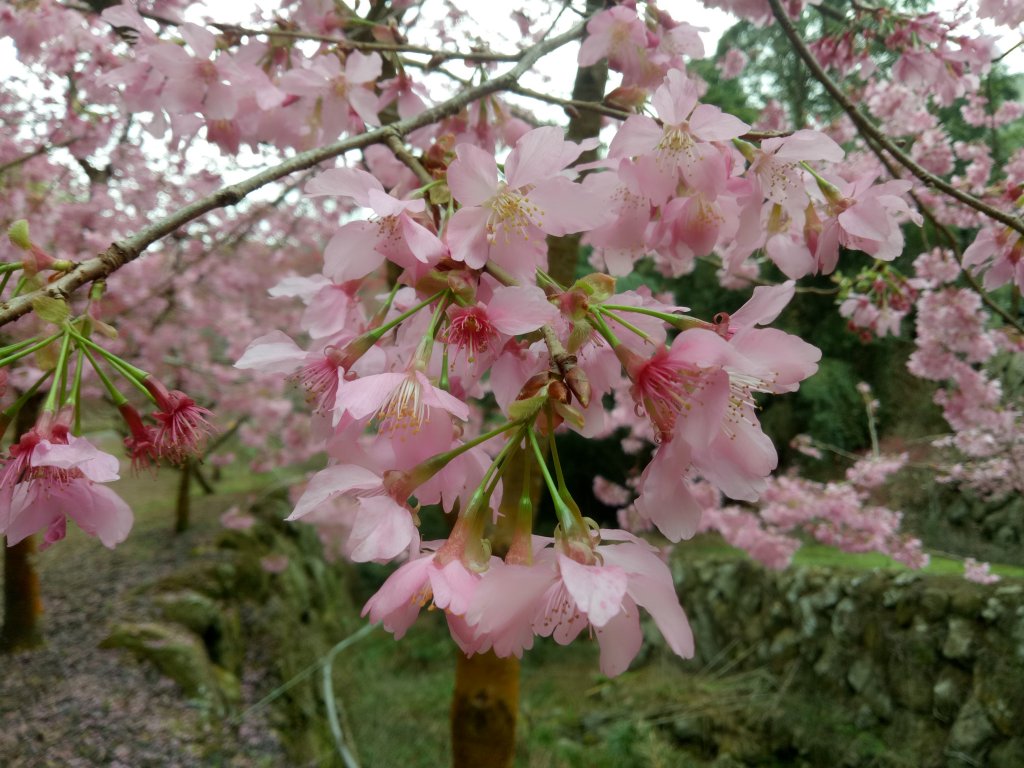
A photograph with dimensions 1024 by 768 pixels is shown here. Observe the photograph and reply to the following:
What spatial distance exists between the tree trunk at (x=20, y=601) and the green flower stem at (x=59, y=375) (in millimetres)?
2826

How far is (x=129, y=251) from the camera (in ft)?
1.80

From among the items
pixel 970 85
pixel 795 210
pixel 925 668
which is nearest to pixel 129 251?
pixel 795 210

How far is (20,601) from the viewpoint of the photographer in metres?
2.85

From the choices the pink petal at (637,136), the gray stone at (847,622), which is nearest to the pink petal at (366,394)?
the pink petal at (637,136)

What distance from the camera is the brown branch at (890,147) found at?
0.81 meters

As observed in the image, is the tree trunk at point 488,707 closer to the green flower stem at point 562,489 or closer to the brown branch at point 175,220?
the brown branch at point 175,220

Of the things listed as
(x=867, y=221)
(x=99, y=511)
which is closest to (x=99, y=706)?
(x=99, y=511)

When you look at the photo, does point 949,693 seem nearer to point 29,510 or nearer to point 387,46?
point 387,46

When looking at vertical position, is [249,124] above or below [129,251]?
above

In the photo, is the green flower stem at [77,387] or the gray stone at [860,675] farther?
the gray stone at [860,675]

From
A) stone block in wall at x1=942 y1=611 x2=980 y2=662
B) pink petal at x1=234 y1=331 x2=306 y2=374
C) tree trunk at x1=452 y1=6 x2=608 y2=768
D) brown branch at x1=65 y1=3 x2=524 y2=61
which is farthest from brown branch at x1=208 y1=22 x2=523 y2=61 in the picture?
stone block in wall at x1=942 y1=611 x2=980 y2=662

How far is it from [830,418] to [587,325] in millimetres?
5529

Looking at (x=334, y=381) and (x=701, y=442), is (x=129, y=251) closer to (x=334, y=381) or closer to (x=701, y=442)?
(x=334, y=381)

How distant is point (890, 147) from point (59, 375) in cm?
104
